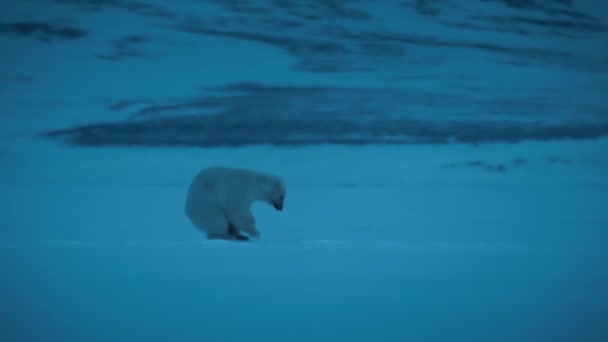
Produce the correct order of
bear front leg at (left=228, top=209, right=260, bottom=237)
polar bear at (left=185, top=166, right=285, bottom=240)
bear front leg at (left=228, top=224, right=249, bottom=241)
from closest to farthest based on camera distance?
polar bear at (left=185, top=166, right=285, bottom=240) → bear front leg at (left=228, top=209, right=260, bottom=237) → bear front leg at (left=228, top=224, right=249, bottom=241)

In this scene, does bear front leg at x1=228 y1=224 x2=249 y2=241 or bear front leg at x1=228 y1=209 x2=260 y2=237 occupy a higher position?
bear front leg at x1=228 y1=209 x2=260 y2=237

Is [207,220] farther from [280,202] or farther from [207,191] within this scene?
[280,202]

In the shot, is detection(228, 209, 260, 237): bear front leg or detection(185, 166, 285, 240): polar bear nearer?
detection(185, 166, 285, 240): polar bear

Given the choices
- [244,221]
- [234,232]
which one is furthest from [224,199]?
[234,232]

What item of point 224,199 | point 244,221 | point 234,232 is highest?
point 224,199

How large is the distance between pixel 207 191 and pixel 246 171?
536mm

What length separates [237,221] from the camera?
8953mm

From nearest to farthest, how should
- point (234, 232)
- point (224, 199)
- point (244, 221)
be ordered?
1. point (224, 199)
2. point (244, 221)
3. point (234, 232)

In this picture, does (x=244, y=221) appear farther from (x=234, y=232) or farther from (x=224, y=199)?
(x=224, y=199)

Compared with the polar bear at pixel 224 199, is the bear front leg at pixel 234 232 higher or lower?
lower

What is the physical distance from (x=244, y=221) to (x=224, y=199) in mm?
364

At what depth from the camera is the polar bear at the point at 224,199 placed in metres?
8.74

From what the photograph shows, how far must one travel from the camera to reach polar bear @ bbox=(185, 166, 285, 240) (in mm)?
8742

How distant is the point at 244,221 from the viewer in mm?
8969
